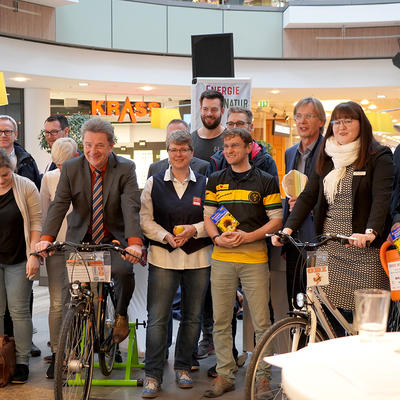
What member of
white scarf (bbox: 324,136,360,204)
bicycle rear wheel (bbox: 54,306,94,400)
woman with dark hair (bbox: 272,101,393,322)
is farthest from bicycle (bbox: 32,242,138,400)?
white scarf (bbox: 324,136,360,204)

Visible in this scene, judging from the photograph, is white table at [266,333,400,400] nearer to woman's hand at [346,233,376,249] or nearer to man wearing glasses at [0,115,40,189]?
woman's hand at [346,233,376,249]

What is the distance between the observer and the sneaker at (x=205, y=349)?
4.82 m

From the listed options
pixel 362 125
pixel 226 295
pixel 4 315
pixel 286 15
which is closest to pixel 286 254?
pixel 226 295

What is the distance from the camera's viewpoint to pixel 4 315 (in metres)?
4.46

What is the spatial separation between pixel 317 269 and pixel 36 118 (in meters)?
10.3

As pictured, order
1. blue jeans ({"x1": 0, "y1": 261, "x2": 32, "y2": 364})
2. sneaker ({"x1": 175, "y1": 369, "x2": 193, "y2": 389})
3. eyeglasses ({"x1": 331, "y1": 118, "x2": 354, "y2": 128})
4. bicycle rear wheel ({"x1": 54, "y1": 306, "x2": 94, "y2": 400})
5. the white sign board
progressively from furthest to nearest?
the white sign board < blue jeans ({"x1": 0, "y1": 261, "x2": 32, "y2": 364}) < sneaker ({"x1": 175, "y1": 369, "x2": 193, "y2": 389}) < eyeglasses ({"x1": 331, "y1": 118, "x2": 354, "y2": 128}) < bicycle rear wheel ({"x1": 54, "y1": 306, "x2": 94, "y2": 400})

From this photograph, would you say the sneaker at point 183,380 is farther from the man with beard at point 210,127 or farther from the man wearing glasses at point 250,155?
the man with beard at point 210,127

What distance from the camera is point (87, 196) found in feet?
12.7

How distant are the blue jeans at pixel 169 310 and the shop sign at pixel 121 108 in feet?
34.8

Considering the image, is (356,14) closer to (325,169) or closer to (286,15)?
(286,15)

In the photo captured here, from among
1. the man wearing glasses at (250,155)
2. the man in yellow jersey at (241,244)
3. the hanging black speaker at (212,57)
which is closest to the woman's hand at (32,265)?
the man in yellow jersey at (241,244)

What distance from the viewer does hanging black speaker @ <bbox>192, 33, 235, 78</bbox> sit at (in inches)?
242

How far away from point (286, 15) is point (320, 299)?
11572 mm

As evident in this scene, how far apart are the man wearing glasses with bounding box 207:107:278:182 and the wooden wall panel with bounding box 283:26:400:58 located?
972 centimetres
